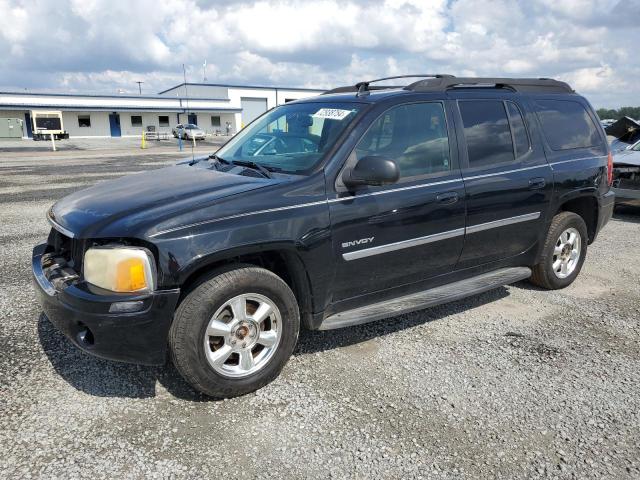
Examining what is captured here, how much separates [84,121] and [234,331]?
182 feet

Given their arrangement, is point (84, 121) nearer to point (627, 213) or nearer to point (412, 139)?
point (627, 213)

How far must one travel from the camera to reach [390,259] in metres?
3.64

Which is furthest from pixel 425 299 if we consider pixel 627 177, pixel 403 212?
pixel 627 177

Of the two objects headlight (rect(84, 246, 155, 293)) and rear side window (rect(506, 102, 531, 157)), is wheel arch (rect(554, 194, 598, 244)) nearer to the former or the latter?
rear side window (rect(506, 102, 531, 157))

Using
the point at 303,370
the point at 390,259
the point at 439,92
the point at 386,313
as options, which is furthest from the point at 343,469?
the point at 439,92

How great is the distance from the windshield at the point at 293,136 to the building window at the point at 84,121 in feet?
176

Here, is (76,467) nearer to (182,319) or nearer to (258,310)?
(182,319)

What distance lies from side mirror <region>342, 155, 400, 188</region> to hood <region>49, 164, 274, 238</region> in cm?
57

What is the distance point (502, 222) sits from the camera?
4.29 m

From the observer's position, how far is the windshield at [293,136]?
11.7ft

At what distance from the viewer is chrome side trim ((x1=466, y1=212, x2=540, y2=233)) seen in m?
4.09

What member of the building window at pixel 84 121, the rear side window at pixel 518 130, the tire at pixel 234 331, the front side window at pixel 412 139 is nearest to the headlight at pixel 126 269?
the tire at pixel 234 331

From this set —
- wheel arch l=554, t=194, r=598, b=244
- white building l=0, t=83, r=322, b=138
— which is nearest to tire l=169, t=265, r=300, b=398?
wheel arch l=554, t=194, r=598, b=244

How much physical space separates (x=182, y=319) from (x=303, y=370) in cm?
105
